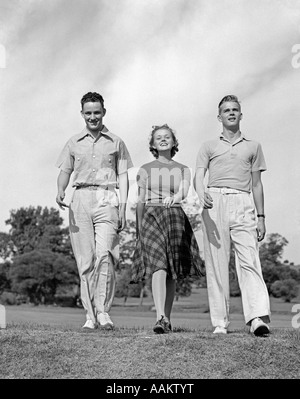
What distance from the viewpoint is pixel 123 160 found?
7.41m

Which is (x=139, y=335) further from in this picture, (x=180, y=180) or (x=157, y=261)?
(x=180, y=180)

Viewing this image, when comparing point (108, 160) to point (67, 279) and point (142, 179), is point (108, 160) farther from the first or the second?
point (67, 279)

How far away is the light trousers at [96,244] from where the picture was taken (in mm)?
7141

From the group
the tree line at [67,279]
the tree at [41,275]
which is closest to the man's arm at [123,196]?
the tree line at [67,279]

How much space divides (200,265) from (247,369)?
1586 mm

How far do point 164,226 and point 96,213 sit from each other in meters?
0.97

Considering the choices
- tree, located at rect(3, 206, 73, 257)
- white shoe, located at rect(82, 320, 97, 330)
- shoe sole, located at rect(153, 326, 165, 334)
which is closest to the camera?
shoe sole, located at rect(153, 326, 165, 334)

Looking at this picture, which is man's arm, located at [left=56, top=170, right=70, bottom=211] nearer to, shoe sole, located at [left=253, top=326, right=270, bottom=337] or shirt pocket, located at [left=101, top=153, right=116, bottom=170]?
shirt pocket, located at [left=101, top=153, right=116, bottom=170]

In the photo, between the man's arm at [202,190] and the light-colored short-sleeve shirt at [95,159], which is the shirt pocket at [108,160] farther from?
the man's arm at [202,190]

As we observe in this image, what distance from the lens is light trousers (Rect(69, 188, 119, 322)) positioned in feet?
23.4

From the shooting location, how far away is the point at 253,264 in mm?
6527

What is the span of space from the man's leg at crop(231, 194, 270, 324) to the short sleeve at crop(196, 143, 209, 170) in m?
0.53

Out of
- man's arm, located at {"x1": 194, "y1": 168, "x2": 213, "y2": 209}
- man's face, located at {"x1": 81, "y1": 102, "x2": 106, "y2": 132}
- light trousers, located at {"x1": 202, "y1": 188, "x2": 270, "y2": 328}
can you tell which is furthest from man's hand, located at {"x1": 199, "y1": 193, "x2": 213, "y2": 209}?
man's face, located at {"x1": 81, "y1": 102, "x2": 106, "y2": 132}
